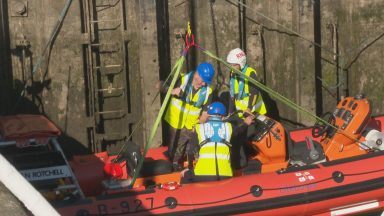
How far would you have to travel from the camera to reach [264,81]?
27.9 ft

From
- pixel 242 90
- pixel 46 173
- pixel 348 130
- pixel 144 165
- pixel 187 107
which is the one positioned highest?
pixel 242 90

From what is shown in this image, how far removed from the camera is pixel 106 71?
7.77 m

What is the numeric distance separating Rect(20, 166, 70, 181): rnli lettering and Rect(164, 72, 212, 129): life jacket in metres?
1.36

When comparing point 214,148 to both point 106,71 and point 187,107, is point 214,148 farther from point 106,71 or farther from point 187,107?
point 106,71

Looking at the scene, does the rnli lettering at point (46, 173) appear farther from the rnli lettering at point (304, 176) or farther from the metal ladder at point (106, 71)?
the rnli lettering at point (304, 176)

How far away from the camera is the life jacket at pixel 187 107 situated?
7.03 metres

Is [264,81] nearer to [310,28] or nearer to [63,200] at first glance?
[310,28]

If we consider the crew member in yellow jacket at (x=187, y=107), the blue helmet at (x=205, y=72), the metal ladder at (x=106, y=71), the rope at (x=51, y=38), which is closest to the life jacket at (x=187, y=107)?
the crew member in yellow jacket at (x=187, y=107)

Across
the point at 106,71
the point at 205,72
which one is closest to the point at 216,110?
the point at 205,72

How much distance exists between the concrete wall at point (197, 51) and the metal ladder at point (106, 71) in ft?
0.12

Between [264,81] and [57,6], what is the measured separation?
8.88 ft

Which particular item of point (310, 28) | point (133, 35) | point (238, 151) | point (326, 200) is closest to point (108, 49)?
point (133, 35)

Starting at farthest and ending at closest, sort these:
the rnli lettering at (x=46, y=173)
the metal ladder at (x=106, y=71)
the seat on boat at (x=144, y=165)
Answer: the metal ladder at (x=106, y=71)
the seat on boat at (x=144, y=165)
the rnli lettering at (x=46, y=173)

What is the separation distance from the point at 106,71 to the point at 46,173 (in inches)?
A: 77.4
